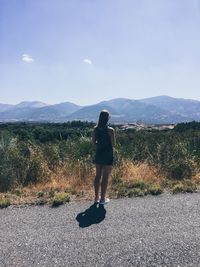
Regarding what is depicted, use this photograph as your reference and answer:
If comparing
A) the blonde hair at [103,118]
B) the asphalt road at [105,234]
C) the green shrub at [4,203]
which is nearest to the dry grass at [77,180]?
the green shrub at [4,203]

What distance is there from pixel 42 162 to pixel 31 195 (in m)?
1.43

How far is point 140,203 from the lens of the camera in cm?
695

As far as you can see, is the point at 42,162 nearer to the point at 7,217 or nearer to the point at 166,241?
the point at 7,217

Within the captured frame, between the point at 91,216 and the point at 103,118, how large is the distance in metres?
1.71

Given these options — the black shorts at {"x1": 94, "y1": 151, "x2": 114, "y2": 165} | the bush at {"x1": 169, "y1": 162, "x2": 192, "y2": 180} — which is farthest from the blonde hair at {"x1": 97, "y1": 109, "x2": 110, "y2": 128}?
the bush at {"x1": 169, "y1": 162, "x2": 192, "y2": 180}

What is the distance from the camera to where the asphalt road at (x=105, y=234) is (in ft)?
15.1

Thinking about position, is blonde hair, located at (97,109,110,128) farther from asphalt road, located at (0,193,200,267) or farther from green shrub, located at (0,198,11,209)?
green shrub, located at (0,198,11,209)

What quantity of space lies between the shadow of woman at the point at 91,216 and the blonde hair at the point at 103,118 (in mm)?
1392

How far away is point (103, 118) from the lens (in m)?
7.05

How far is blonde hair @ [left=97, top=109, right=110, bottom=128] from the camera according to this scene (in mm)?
7016

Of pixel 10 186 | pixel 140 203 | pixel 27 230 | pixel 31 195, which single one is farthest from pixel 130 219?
pixel 10 186

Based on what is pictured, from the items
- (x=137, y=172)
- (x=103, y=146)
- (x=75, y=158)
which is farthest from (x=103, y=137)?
(x=75, y=158)

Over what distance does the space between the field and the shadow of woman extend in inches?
27.0

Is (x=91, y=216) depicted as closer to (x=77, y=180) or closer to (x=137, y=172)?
(x=77, y=180)
